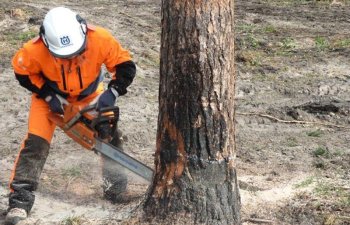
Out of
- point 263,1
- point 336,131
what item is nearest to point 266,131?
point 336,131

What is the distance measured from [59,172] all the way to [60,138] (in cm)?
100

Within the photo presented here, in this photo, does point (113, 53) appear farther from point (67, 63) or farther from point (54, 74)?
point (54, 74)

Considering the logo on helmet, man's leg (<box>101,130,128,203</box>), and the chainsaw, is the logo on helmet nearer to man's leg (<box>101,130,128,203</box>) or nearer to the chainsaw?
the chainsaw

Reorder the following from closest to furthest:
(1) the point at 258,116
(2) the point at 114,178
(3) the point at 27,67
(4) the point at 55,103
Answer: (3) the point at 27,67
(4) the point at 55,103
(2) the point at 114,178
(1) the point at 258,116

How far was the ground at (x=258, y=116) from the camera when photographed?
212 inches

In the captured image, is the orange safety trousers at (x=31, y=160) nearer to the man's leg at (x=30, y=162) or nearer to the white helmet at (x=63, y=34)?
the man's leg at (x=30, y=162)

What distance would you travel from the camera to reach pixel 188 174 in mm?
4551

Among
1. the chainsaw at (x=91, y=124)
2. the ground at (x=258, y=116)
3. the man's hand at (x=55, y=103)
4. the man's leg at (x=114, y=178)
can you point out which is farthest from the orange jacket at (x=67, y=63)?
the ground at (x=258, y=116)

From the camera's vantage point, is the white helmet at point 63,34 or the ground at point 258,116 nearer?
the white helmet at point 63,34

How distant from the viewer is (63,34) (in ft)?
16.8

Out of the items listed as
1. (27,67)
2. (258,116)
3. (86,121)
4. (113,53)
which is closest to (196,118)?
(113,53)

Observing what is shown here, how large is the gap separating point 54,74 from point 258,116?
3.27m

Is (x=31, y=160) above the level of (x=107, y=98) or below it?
below

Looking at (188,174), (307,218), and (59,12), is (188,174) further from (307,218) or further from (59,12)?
(59,12)
